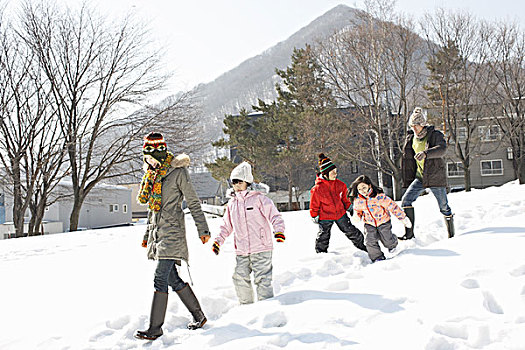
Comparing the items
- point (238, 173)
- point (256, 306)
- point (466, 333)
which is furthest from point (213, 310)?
point (466, 333)

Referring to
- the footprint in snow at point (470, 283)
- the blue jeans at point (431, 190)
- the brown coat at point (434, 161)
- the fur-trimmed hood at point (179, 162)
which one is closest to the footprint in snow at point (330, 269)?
the blue jeans at point (431, 190)

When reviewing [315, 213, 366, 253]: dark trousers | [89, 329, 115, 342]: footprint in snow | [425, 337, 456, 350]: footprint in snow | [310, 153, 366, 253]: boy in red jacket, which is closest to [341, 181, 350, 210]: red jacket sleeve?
[310, 153, 366, 253]: boy in red jacket

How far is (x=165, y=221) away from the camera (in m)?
3.93

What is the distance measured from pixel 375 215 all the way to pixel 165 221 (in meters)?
3.17

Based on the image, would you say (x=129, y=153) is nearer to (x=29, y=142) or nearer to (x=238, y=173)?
(x=29, y=142)

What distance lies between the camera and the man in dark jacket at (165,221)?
3.87 m

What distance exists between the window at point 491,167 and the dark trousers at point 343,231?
129 feet

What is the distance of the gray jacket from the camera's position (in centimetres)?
389

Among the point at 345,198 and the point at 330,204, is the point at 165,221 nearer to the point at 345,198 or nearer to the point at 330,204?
the point at 330,204

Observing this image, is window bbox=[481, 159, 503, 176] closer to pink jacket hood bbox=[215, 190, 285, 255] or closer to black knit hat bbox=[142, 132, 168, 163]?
pink jacket hood bbox=[215, 190, 285, 255]

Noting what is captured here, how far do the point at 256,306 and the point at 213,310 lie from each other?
2.60 feet

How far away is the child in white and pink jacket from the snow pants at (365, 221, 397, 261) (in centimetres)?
196

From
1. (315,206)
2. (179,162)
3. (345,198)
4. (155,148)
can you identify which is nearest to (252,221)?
(179,162)

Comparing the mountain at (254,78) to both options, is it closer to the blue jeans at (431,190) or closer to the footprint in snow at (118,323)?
the blue jeans at (431,190)
